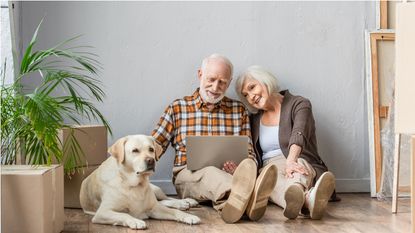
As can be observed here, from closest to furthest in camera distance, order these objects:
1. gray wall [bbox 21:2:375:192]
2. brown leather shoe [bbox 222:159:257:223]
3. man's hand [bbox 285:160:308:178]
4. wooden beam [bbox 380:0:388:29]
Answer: brown leather shoe [bbox 222:159:257:223] → man's hand [bbox 285:160:308:178] → gray wall [bbox 21:2:375:192] → wooden beam [bbox 380:0:388:29]

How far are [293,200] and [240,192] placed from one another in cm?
26

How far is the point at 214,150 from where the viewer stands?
13.0 ft

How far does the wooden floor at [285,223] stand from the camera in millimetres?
3230

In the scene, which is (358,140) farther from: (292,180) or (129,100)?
(129,100)

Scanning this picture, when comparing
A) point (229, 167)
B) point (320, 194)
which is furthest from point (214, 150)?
point (320, 194)

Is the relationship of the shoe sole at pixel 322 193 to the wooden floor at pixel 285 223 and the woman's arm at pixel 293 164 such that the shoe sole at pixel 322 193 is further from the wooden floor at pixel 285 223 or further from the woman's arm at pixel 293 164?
the woman's arm at pixel 293 164

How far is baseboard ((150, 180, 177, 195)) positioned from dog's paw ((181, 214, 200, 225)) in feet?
3.27

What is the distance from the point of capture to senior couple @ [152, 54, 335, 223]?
386cm

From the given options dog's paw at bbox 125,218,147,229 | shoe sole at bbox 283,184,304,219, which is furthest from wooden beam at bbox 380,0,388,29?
dog's paw at bbox 125,218,147,229

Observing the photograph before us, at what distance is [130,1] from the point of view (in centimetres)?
429

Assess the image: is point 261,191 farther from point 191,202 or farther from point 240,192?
point 191,202

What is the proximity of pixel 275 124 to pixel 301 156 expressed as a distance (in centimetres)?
25

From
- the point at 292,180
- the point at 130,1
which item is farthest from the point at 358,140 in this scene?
the point at 130,1

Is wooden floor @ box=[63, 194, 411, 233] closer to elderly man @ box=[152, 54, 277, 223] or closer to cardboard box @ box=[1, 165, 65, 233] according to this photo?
elderly man @ box=[152, 54, 277, 223]
